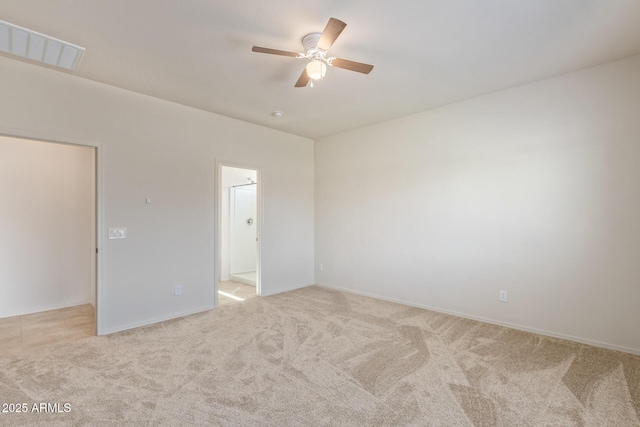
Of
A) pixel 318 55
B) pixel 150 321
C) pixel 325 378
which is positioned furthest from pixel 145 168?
pixel 325 378

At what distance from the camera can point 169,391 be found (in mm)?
2168

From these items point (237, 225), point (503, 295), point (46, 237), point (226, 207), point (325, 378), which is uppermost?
point (226, 207)

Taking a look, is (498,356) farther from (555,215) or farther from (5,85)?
(5,85)

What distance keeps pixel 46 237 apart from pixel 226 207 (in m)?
2.74

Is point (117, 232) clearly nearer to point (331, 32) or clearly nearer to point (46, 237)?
point (46, 237)

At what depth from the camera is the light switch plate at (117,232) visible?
3275 millimetres

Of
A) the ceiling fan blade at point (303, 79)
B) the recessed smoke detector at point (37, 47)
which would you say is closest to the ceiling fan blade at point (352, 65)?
the ceiling fan blade at point (303, 79)

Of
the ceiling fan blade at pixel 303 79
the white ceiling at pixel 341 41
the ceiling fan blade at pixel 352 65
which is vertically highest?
the white ceiling at pixel 341 41

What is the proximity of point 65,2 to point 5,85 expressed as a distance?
137 cm

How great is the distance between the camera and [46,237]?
4.16 metres

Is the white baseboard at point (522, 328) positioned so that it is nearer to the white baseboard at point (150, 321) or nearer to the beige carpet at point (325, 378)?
the beige carpet at point (325, 378)

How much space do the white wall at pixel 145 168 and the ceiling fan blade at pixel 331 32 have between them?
1.94m

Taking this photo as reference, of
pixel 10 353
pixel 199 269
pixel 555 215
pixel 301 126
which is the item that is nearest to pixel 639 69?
pixel 555 215

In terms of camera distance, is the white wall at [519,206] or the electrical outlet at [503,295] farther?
the electrical outlet at [503,295]
